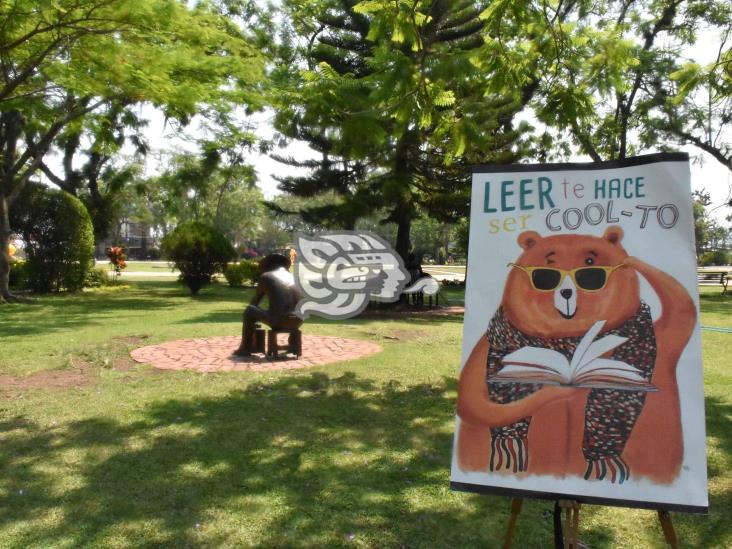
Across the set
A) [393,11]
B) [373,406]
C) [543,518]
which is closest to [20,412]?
[373,406]

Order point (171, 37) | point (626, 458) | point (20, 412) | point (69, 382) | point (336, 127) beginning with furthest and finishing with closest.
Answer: point (171, 37)
point (69, 382)
point (336, 127)
point (20, 412)
point (626, 458)

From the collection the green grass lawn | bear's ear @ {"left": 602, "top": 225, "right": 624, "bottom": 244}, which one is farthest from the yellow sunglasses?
the green grass lawn

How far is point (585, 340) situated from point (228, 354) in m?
5.77

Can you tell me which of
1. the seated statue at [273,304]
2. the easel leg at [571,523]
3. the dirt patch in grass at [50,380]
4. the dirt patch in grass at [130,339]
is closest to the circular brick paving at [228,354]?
the seated statue at [273,304]

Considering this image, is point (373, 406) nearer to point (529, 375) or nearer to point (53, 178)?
point (529, 375)

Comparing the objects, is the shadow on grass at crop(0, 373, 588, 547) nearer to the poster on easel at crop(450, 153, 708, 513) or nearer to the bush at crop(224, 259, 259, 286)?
the poster on easel at crop(450, 153, 708, 513)

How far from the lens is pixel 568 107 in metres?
4.92

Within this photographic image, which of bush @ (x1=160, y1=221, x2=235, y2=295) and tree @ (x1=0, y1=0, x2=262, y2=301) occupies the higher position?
tree @ (x1=0, y1=0, x2=262, y2=301)

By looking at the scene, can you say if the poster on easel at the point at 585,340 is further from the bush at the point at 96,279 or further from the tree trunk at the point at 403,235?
the bush at the point at 96,279

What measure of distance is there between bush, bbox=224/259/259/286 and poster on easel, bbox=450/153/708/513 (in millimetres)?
18188

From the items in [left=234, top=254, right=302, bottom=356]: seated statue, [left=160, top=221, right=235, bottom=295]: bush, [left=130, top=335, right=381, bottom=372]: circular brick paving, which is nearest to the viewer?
[left=130, top=335, right=381, bottom=372]: circular brick paving

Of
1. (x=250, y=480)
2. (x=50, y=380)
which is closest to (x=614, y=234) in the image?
(x=250, y=480)

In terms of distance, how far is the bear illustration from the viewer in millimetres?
2186

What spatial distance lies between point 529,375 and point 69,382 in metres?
5.11
